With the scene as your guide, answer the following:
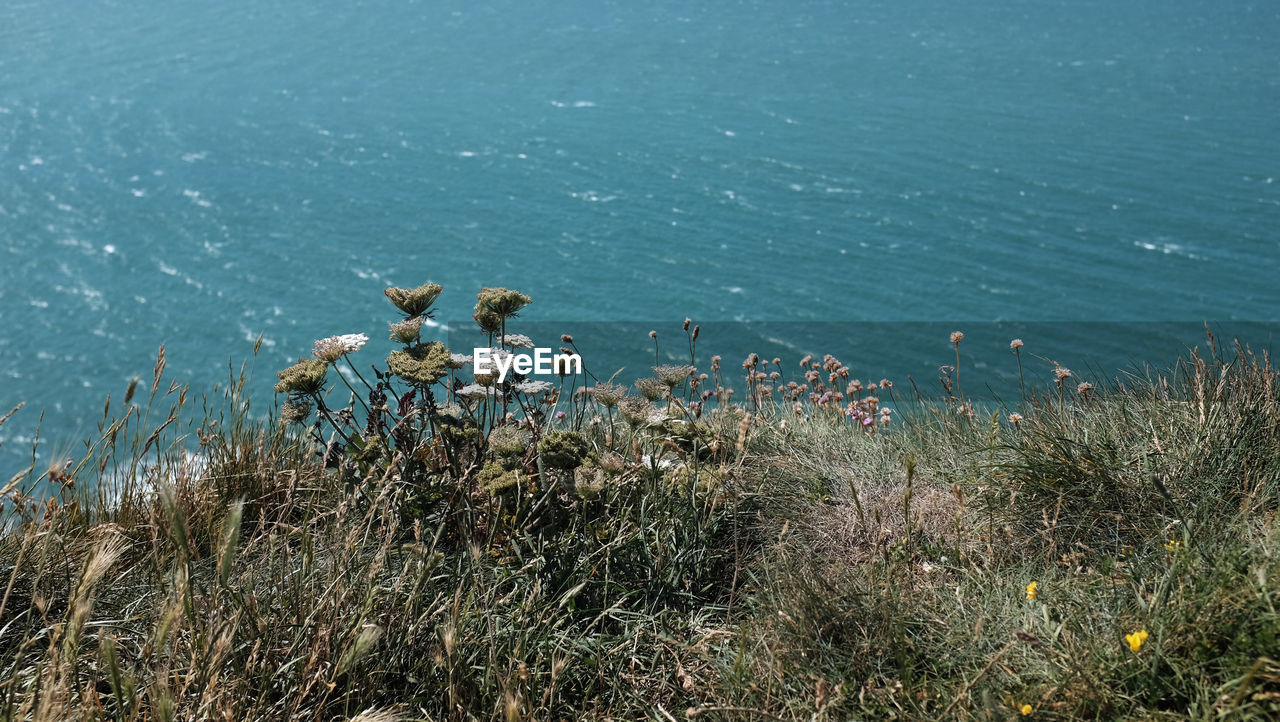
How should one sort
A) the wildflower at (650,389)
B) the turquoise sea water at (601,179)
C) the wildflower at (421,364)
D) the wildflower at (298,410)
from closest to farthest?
1. the wildflower at (421,364)
2. the wildflower at (298,410)
3. the wildflower at (650,389)
4. the turquoise sea water at (601,179)

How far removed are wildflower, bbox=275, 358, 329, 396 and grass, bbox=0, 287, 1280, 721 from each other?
0.06 m

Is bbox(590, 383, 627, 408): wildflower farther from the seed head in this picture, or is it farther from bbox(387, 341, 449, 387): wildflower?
bbox(387, 341, 449, 387): wildflower

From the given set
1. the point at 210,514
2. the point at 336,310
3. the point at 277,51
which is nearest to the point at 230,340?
the point at 336,310

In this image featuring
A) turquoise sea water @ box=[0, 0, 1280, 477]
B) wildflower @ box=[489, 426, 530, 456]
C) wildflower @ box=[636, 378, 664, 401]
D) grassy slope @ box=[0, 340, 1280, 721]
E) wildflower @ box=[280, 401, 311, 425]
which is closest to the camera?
grassy slope @ box=[0, 340, 1280, 721]

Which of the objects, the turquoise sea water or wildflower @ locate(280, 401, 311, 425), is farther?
the turquoise sea water

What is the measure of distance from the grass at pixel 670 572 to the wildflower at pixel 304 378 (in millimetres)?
60

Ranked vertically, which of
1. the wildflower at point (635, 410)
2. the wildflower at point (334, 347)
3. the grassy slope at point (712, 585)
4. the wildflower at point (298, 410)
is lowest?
the grassy slope at point (712, 585)

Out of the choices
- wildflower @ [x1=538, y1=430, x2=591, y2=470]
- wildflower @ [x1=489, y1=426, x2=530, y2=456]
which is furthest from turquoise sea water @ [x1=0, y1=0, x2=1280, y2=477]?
wildflower @ [x1=538, y1=430, x2=591, y2=470]

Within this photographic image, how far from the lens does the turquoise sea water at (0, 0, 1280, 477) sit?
21.0 metres

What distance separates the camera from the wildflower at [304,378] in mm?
3195

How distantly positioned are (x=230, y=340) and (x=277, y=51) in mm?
22088

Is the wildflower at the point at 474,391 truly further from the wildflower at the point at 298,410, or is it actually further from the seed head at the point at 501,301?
the wildflower at the point at 298,410

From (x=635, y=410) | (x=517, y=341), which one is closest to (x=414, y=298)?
(x=517, y=341)

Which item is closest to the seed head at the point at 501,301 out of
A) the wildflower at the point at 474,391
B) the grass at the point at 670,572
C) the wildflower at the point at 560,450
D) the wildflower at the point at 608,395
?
the grass at the point at 670,572
